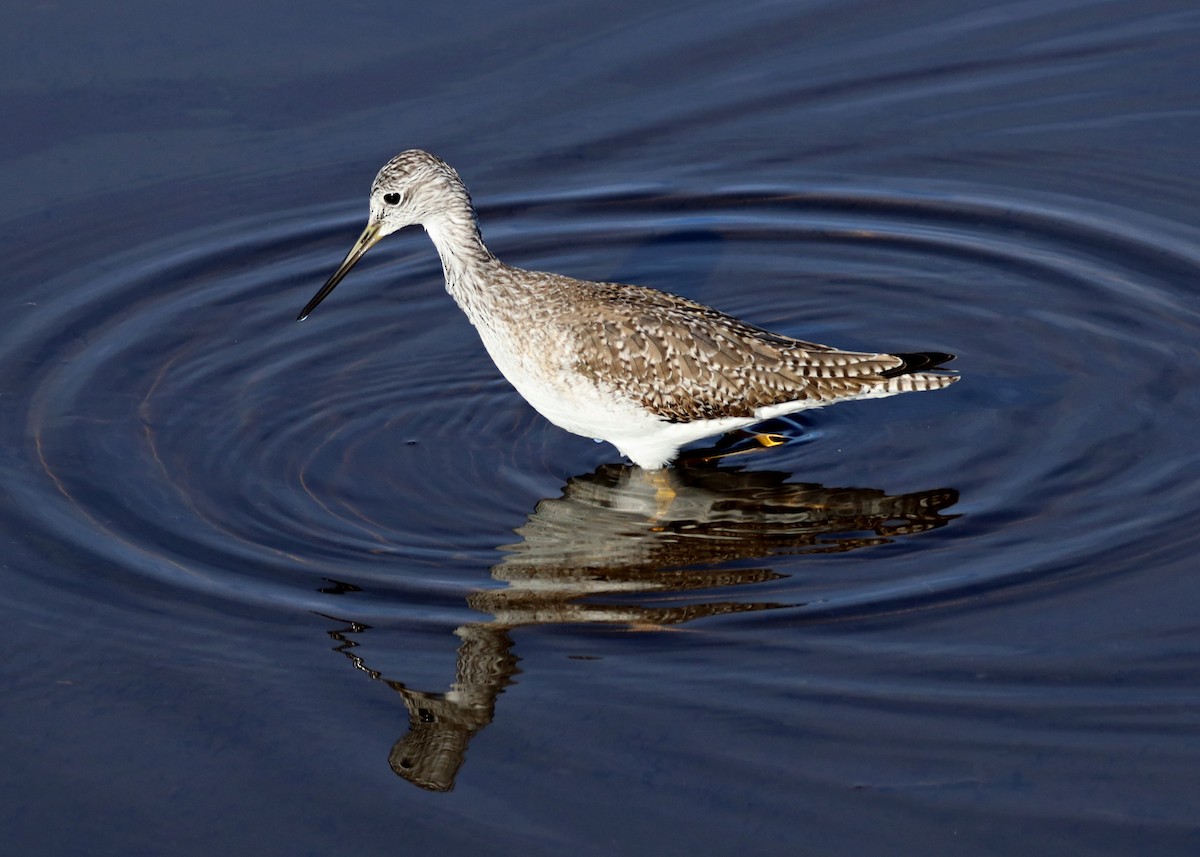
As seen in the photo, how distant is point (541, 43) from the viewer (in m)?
15.9

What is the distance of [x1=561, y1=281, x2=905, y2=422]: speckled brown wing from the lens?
11023mm

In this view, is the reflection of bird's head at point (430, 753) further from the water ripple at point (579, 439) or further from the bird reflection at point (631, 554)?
the water ripple at point (579, 439)

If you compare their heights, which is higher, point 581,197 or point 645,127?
point 645,127

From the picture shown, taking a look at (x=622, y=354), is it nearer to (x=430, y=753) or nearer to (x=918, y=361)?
(x=918, y=361)

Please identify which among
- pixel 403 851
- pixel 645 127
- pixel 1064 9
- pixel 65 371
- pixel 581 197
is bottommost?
pixel 403 851

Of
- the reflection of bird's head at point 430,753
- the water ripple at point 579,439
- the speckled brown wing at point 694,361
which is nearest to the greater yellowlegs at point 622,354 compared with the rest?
the speckled brown wing at point 694,361

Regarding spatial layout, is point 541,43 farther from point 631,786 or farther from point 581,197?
point 631,786

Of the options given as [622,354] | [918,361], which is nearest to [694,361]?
[622,354]

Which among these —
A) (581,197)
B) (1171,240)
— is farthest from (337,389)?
(1171,240)

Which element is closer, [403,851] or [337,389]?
[403,851]

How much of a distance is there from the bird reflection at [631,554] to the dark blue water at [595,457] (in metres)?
0.03

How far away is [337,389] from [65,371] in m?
2.13

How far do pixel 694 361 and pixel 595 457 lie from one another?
3.88 feet

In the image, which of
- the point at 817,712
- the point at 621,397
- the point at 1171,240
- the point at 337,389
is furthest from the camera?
the point at 1171,240
